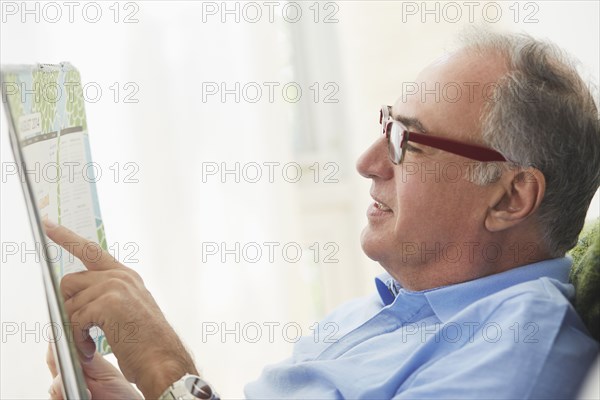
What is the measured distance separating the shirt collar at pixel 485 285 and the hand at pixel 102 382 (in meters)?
0.56

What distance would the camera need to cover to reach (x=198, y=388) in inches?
48.2

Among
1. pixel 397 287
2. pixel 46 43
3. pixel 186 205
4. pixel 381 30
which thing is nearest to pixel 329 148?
pixel 381 30

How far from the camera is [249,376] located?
2.61 m

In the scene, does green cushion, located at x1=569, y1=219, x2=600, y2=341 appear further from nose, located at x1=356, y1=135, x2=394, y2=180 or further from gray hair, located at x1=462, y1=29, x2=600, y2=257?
nose, located at x1=356, y1=135, x2=394, y2=180

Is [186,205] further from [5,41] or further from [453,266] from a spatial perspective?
[453,266]

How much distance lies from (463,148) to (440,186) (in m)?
0.08

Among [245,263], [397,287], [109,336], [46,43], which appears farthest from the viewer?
[245,263]

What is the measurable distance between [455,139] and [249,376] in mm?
1438

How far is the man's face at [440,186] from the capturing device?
1.41m

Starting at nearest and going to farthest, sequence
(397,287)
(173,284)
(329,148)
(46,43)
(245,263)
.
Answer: (397,287)
(46,43)
(173,284)
(245,263)
(329,148)

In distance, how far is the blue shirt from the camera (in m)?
1.13
